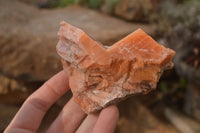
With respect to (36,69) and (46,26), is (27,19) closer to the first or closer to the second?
(46,26)

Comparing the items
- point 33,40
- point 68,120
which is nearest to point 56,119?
point 68,120

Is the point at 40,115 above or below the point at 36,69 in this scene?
above

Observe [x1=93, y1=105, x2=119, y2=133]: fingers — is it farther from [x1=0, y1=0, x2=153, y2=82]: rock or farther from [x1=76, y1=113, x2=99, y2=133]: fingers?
[x1=0, y1=0, x2=153, y2=82]: rock

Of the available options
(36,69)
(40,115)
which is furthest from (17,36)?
(40,115)

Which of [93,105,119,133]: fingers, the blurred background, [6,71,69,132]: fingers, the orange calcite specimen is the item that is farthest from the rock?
[93,105,119,133]: fingers

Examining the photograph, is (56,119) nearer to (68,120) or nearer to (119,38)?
(68,120)

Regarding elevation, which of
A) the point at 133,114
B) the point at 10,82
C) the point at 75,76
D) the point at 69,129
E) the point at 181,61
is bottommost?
the point at 133,114
